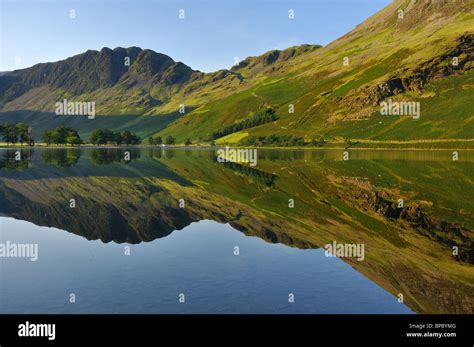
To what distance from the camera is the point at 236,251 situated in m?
28.4

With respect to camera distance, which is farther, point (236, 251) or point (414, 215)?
point (414, 215)

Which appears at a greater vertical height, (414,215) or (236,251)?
(414,215)

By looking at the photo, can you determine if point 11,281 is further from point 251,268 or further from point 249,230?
point 249,230

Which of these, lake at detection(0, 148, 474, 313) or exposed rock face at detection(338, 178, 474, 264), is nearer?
lake at detection(0, 148, 474, 313)

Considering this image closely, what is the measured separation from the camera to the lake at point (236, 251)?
19.3 meters

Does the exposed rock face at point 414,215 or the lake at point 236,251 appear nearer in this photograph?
the lake at point 236,251

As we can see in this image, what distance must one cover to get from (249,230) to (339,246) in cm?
857

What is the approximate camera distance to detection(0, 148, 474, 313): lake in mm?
19266
